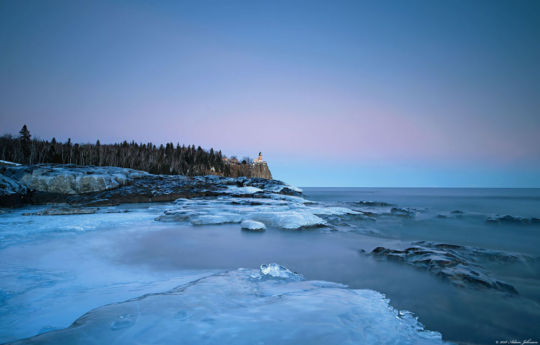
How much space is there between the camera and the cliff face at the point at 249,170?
98088mm

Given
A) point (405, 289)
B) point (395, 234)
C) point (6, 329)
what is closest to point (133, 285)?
point (6, 329)

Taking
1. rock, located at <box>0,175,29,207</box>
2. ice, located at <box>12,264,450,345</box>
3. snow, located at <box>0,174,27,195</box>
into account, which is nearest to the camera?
ice, located at <box>12,264,450,345</box>

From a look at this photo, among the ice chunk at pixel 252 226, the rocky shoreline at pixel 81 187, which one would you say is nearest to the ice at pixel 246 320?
the ice chunk at pixel 252 226

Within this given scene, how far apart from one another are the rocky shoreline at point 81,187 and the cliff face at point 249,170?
210 ft

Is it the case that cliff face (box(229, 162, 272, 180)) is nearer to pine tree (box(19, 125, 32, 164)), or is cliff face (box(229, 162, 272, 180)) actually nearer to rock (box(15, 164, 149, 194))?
pine tree (box(19, 125, 32, 164))

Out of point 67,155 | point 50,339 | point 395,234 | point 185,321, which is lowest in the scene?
point 395,234

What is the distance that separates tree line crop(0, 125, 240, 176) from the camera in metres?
52.6

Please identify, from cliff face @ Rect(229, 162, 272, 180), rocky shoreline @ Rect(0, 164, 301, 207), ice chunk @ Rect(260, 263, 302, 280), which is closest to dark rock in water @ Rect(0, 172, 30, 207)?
rocky shoreline @ Rect(0, 164, 301, 207)

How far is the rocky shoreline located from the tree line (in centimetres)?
3427

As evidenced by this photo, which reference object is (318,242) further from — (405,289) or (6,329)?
(6,329)

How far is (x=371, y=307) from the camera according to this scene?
3.10 m

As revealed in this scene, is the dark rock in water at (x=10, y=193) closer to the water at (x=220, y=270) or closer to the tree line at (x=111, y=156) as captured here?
the water at (x=220, y=270)

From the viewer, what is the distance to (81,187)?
78.2 feet

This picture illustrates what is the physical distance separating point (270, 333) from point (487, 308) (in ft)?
12.0
